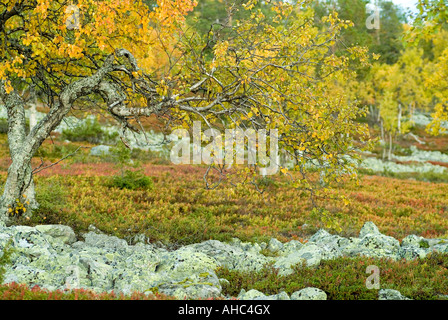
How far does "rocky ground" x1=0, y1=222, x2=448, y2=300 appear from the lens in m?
7.30

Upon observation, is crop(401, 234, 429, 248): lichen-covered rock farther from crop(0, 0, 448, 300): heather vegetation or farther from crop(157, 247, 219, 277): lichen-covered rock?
crop(157, 247, 219, 277): lichen-covered rock

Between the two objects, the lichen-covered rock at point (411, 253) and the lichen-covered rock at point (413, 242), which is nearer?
the lichen-covered rock at point (411, 253)

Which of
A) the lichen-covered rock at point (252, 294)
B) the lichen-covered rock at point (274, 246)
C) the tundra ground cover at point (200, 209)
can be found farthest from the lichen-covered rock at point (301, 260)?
the lichen-covered rock at point (274, 246)

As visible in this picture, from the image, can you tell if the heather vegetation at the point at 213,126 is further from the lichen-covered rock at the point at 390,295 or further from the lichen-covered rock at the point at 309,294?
the lichen-covered rock at the point at 309,294

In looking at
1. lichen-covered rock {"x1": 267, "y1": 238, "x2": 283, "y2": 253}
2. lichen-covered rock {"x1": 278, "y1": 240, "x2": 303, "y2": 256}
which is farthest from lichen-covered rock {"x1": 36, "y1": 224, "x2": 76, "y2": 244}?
lichen-covered rock {"x1": 278, "y1": 240, "x2": 303, "y2": 256}

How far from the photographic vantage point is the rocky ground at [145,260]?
730 cm

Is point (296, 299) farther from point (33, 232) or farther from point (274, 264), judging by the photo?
point (33, 232)

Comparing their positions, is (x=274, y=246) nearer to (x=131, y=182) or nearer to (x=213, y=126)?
(x=213, y=126)

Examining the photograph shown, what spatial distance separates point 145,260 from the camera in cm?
909

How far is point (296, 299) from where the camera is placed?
22.7 ft

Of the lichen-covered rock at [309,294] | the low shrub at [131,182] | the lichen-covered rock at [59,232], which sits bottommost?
the lichen-covered rock at [309,294]
